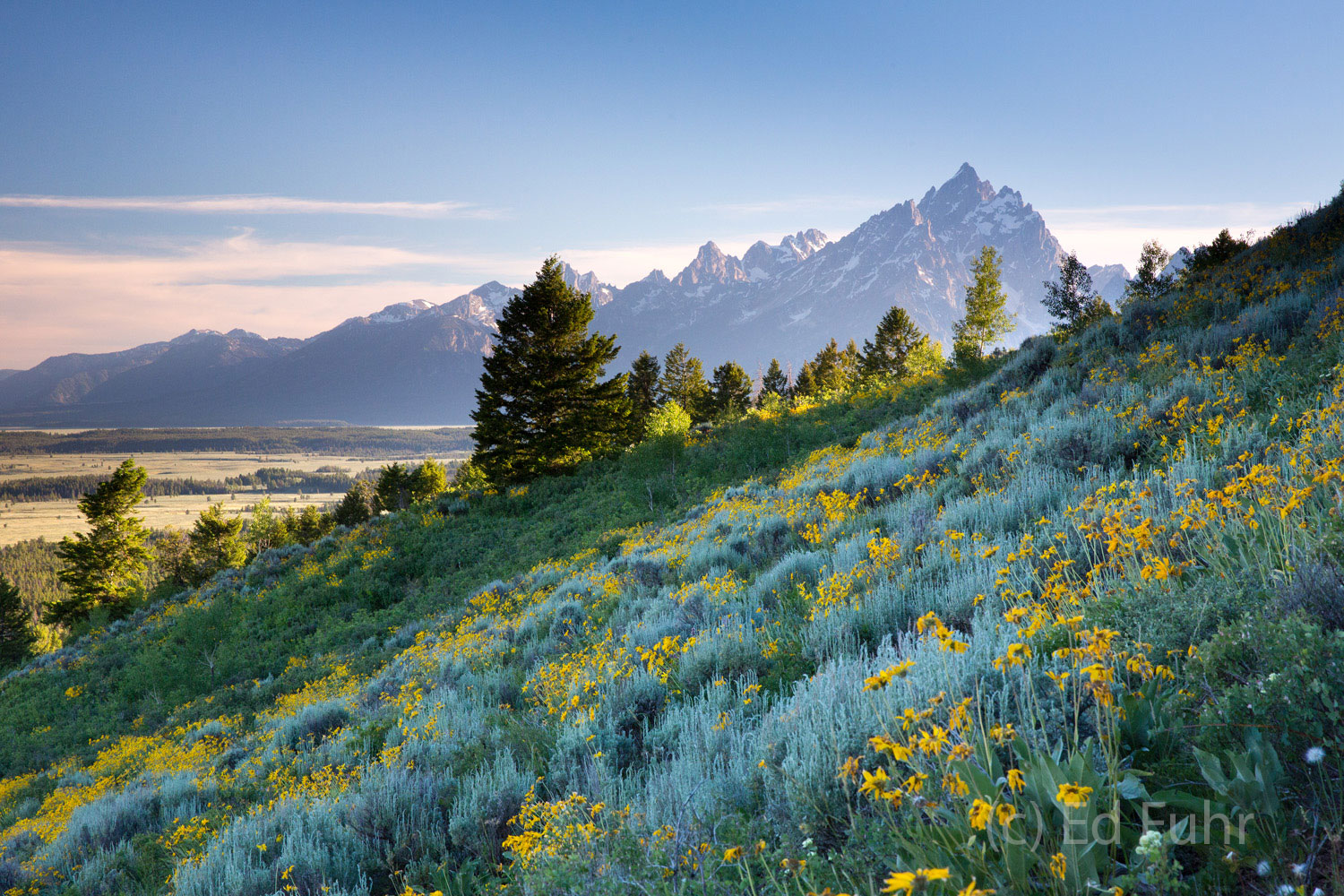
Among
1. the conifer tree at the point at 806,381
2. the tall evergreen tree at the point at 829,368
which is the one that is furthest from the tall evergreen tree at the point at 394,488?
the tall evergreen tree at the point at 829,368

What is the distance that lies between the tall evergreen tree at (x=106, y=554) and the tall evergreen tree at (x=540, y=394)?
29167mm

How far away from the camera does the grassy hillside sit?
1721 millimetres

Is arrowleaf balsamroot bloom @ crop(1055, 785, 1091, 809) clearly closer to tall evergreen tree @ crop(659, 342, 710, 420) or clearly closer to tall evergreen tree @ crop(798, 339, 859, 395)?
tall evergreen tree @ crop(659, 342, 710, 420)

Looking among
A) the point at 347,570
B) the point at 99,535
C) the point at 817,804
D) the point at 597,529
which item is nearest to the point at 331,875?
the point at 817,804

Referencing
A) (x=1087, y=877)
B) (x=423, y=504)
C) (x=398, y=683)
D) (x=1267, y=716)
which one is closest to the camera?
(x=1087, y=877)

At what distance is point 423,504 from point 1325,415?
21.8 meters

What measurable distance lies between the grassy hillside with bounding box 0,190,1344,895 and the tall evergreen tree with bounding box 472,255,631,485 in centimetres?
1142

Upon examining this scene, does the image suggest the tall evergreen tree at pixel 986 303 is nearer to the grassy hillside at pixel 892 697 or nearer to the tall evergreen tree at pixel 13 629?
the grassy hillside at pixel 892 697

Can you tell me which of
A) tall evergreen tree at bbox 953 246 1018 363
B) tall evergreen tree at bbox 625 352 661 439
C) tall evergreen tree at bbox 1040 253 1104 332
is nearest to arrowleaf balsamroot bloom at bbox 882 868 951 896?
tall evergreen tree at bbox 1040 253 1104 332

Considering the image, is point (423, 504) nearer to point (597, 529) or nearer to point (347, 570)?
point (347, 570)

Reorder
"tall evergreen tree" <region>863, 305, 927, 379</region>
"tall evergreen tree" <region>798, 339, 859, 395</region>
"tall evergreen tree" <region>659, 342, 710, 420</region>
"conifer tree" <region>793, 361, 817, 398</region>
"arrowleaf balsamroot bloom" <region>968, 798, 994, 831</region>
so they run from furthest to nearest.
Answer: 1. "conifer tree" <region>793, 361, 817, 398</region>
2. "tall evergreen tree" <region>798, 339, 859, 395</region>
3. "tall evergreen tree" <region>659, 342, 710, 420</region>
4. "tall evergreen tree" <region>863, 305, 927, 379</region>
5. "arrowleaf balsamroot bloom" <region>968, 798, 994, 831</region>

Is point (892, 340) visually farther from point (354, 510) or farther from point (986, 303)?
point (354, 510)

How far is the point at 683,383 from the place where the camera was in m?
48.0

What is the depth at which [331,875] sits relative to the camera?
3.29m
